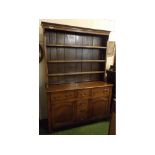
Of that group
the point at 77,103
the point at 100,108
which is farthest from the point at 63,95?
the point at 100,108

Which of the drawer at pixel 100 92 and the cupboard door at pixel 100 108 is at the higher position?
Answer: the drawer at pixel 100 92

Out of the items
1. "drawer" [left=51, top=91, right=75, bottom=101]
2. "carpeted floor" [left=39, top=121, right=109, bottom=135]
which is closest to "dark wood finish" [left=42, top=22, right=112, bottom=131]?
"drawer" [left=51, top=91, right=75, bottom=101]

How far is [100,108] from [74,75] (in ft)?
2.56

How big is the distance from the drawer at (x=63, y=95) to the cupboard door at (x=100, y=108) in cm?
43

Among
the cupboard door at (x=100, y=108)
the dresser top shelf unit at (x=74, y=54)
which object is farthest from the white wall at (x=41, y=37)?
the cupboard door at (x=100, y=108)

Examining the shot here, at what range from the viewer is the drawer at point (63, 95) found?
1.81m

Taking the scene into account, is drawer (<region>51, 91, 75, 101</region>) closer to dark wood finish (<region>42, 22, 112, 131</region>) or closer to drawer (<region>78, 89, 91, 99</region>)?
dark wood finish (<region>42, 22, 112, 131</region>)

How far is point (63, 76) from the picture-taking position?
220cm

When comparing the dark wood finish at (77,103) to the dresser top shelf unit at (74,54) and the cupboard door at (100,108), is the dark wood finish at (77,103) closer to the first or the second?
the cupboard door at (100,108)

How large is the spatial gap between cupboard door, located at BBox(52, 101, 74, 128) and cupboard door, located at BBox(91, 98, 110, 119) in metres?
0.43

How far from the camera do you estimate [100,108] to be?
2.23 m

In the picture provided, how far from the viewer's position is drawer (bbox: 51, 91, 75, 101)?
1.81 m

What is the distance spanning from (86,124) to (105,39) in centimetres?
165
